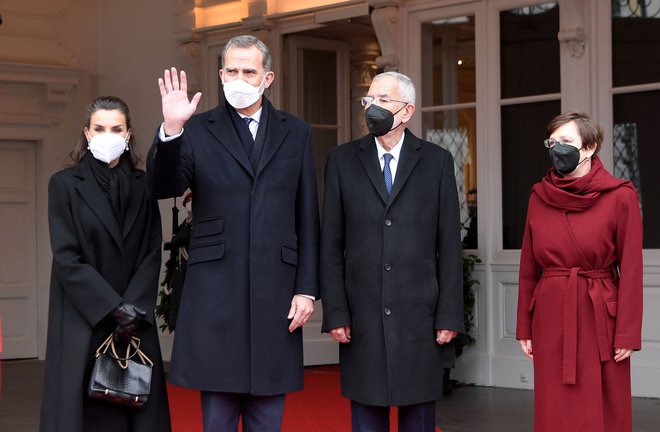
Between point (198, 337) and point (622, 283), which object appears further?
point (622, 283)

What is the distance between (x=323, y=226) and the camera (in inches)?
156

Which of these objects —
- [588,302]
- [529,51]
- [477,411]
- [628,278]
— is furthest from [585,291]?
[529,51]

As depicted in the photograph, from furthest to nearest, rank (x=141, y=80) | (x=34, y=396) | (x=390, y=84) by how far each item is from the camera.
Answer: (x=141, y=80)
(x=34, y=396)
(x=390, y=84)

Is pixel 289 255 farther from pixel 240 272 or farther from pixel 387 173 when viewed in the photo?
pixel 387 173

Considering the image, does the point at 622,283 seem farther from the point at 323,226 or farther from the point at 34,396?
the point at 34,396

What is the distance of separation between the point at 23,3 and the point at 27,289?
9.02 ft

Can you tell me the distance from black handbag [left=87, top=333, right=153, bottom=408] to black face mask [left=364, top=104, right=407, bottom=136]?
1.19 metres

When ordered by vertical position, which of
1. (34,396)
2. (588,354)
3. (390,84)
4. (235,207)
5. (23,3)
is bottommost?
(34,396)

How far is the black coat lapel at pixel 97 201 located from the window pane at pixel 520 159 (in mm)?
4379

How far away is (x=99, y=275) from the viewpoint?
402cm

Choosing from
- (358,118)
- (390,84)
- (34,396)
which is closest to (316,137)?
(358,118)

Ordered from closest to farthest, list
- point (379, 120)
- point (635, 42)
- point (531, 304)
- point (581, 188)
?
point (379, 120), point (581, 188), point (531, 304), point (635, 42)

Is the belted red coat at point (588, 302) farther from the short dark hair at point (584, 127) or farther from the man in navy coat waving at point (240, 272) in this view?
the man in navy coat waving at point (240, 272)

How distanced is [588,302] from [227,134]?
1.48 metres
